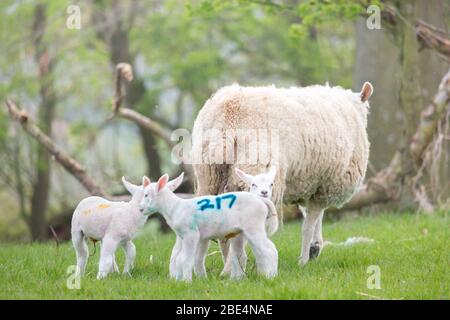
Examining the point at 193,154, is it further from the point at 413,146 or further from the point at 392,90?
the point at 392,90

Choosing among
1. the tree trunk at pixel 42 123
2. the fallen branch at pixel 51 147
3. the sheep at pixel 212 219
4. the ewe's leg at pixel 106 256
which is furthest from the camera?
the tree trunk at pixel 42 123

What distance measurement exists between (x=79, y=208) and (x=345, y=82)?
16.5m

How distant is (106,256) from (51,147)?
5.69 m

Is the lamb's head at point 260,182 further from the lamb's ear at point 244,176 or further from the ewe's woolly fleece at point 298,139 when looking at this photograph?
the ewe's woolly fleece at point 298,139

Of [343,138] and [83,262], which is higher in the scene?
[343,138]

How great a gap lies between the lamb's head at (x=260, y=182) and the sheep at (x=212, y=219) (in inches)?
2.6

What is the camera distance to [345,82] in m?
22.6

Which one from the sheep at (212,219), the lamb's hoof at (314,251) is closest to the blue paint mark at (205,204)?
the sheep at (212,219)

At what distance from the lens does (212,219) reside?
6.46 metres

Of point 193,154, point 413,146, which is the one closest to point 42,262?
point 193,154

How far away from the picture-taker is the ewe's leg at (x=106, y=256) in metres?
6.76

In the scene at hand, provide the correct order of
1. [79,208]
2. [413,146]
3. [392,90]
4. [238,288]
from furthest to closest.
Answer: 1. [392,90]
2. [413,146]
3. [79,208]
4. [238,288]

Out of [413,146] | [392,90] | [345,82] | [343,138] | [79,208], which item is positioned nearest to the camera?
[79,208]

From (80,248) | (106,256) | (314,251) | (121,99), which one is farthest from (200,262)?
(121,99)
